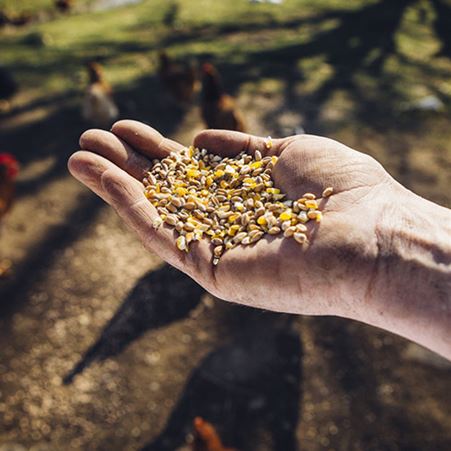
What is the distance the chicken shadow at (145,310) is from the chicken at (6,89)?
503cm

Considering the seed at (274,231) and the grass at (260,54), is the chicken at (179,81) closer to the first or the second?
the grass at (260,54)

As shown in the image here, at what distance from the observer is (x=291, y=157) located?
3312 millimetres

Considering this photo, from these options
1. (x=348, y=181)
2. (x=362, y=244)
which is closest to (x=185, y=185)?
(x=348, y=181)

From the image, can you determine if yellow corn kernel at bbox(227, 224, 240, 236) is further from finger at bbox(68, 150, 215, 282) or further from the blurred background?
the blurred background

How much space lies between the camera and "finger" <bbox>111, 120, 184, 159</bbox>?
11.8 feet

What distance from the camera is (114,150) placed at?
3461mm

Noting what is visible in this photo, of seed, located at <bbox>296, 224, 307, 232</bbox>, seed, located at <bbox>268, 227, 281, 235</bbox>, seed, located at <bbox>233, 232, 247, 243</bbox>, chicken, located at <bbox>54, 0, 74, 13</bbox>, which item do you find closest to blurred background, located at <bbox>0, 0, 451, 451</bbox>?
seed, located at <bbox>233, 232, 247, 243</bbox>

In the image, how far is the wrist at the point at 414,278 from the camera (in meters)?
2.38

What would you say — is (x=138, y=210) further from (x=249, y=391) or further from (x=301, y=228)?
(x=249, y=391)

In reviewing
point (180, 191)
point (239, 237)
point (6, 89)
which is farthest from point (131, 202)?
point (6, 89)

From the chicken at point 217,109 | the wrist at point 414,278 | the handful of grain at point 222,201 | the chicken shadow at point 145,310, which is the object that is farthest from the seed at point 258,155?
the chicken at point 217,109

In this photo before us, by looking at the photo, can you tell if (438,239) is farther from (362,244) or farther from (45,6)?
(45,6)

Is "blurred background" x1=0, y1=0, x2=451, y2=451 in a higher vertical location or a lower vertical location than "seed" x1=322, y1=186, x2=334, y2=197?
lower

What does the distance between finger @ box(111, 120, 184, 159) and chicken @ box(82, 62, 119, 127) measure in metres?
3.93
